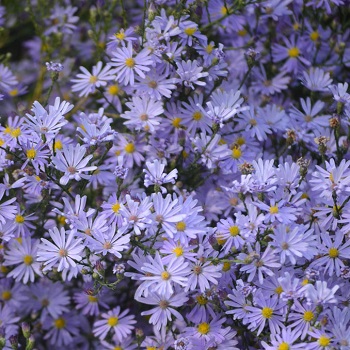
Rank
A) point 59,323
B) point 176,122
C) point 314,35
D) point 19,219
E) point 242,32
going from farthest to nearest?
point 242,32
point 314,35
point 59,323
point 176,122
point 19,219

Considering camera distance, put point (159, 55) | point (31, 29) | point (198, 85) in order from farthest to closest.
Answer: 1. point (31, 29)
2. point (198, 85)
3. point (159, 55)

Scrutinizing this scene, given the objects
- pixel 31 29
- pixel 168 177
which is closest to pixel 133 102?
pixel 168 177

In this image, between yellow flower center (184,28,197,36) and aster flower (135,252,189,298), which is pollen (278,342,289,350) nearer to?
aster flower (135,252,189,298)

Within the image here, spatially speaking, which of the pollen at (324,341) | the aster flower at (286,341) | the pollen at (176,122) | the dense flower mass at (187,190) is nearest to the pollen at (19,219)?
the dense flower mass at (187,190)

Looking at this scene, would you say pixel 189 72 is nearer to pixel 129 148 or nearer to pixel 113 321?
pixel 129 148

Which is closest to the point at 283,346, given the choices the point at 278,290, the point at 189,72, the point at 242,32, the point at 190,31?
the point at 278,290

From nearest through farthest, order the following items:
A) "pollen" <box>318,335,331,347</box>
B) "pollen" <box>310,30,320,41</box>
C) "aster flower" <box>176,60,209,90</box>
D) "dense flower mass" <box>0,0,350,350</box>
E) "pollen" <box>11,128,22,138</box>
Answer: "pollen" <box>318,335,331,347</box> → "dense flower mass" <box>0,0,350,350</box> → "pollen" <box>11,128,22,138</box> → "aster flower" <box>176,60,209,90</box> → "pollen" <box>310,30,320,41</box>

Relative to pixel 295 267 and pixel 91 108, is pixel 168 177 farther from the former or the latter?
pixel 91 108

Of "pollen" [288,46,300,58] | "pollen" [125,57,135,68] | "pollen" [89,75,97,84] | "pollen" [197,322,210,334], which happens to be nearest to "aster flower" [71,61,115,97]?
"pollen" [89,75,97,84]
